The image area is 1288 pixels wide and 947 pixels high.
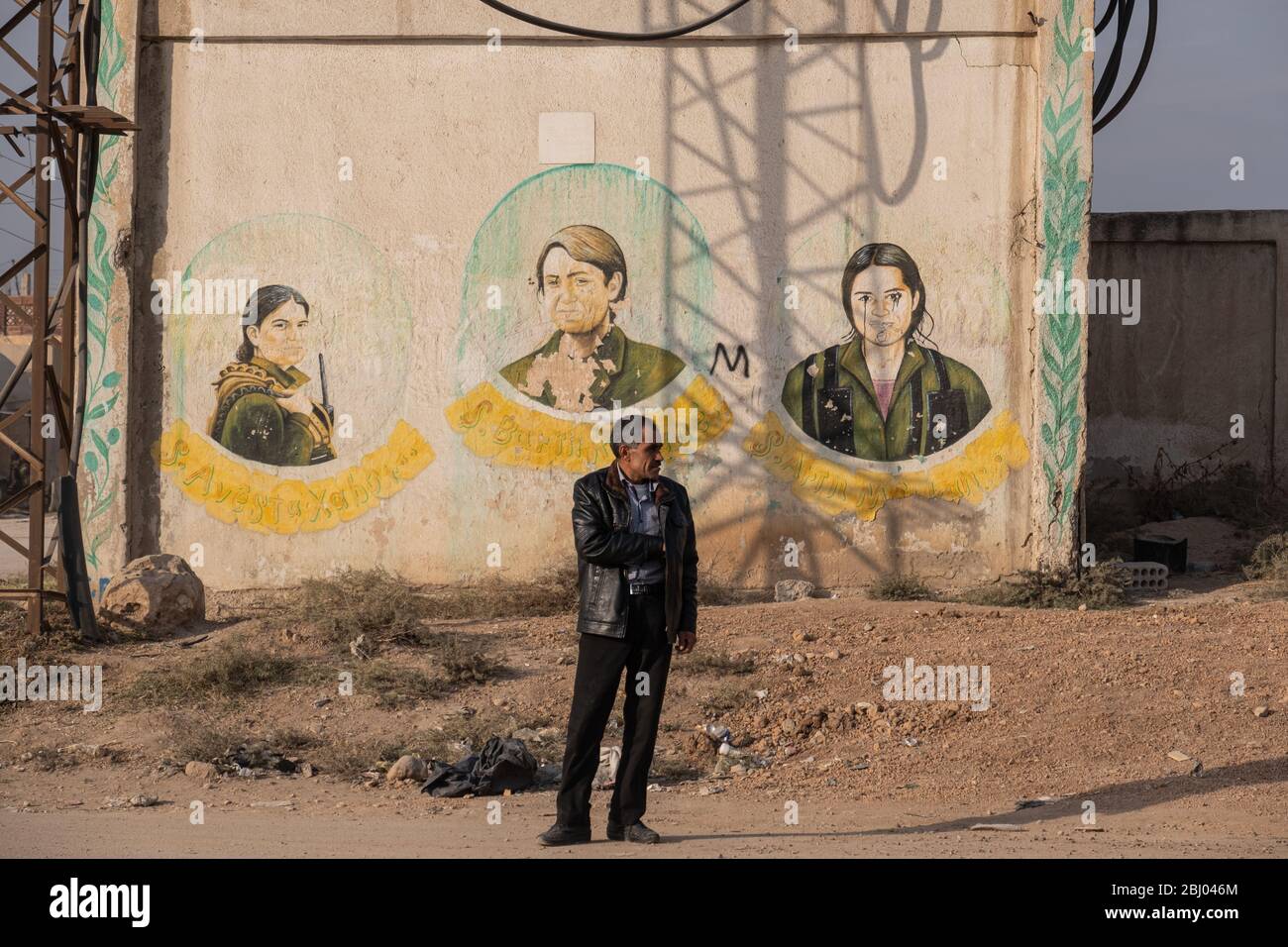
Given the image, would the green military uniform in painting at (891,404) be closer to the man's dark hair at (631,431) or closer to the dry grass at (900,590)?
the dry grass at (900,590)

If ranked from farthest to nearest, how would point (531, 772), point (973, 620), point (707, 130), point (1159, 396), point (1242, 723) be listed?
point (1159, 396) → point (707, 130) → point (973, 620) → point (1242, 723) → point (531, 772)

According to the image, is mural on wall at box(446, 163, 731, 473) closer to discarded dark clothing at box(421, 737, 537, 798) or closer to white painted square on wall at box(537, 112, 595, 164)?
white painted square on wall at box(537, 112, 595, 164)

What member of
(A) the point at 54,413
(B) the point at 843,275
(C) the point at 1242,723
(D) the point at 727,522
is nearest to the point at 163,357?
(A) the point at 54,413

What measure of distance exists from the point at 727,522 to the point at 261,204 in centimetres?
462

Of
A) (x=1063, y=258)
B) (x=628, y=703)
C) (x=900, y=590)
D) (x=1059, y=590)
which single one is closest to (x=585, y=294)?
(x=900, y=590)

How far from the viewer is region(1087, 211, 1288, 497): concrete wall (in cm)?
1409

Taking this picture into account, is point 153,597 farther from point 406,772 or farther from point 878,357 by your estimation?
point 878,357

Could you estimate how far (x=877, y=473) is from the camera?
440 inches

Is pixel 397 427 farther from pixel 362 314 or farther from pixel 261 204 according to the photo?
pixel 261 204

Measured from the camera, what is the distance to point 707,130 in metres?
11.1

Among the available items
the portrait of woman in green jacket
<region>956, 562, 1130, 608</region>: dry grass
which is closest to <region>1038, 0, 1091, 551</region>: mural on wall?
<region>956, 562, 1130, 608</region>: dry grass

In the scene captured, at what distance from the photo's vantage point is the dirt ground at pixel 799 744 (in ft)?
19.8

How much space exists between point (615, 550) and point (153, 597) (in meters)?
5.56

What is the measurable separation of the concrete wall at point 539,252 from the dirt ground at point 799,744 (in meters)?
1.10
